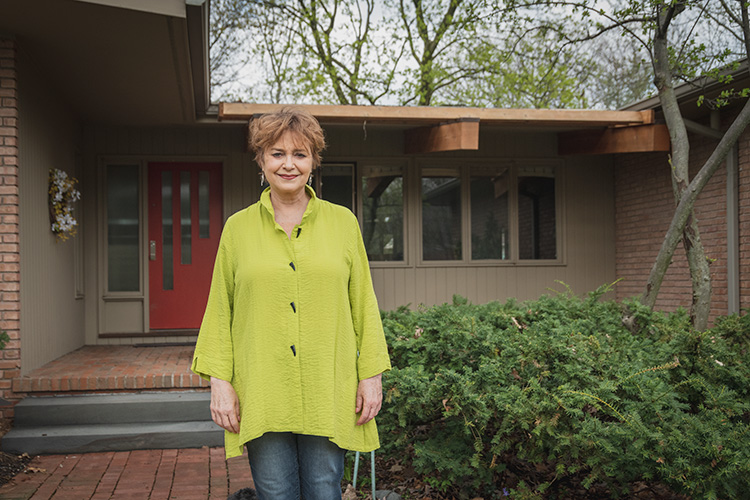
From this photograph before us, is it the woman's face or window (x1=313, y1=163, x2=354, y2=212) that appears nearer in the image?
the woman's face

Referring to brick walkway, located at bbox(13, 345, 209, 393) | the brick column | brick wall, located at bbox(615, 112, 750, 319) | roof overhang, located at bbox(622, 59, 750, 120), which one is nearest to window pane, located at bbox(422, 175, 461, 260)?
brick wall, located at bbox(615, 112, 750, 319)

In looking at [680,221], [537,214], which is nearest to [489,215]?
[537,214]

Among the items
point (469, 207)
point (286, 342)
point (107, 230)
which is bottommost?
point (286, 342)

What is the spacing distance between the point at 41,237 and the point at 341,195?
3.43 metres

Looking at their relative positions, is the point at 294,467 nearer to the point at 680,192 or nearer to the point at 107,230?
the point at 680,192

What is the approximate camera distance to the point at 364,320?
6.12 ft

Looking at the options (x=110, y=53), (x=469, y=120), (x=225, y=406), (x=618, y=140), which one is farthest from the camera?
(x=618, y=140)

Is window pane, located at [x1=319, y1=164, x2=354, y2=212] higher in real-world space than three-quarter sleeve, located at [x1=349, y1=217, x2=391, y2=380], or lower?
higher

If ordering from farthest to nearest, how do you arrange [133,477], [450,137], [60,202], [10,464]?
1. [450,137]
2. [60,202]
3. [10,464]
4. [133,477]

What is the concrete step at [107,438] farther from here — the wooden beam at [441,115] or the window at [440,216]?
the window at [440,216]

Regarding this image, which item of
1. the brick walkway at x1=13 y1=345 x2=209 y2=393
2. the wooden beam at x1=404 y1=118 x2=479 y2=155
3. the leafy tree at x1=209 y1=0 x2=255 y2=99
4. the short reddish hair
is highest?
the leafy tree at x1=209 y1=0 x2=255 y2=99

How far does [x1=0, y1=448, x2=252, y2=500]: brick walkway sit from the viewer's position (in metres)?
3.49

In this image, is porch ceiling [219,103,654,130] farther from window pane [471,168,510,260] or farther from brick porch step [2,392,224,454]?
brick porch step [2,392,224,454]

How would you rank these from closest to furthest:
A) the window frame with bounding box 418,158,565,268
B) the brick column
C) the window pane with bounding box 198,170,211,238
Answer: the brick column < the window pane with bounding box 198,170,211,238 < the window frame with bounding box 418,158,565,268
